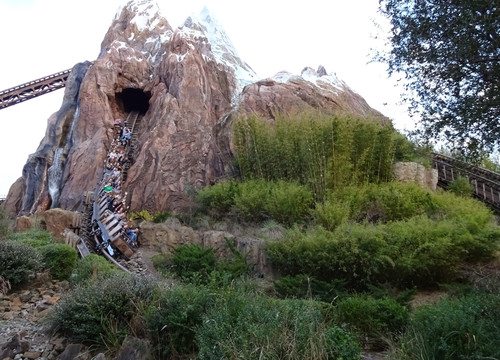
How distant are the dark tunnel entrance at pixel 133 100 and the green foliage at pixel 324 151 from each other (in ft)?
27.4

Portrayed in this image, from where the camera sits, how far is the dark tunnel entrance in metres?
18.4

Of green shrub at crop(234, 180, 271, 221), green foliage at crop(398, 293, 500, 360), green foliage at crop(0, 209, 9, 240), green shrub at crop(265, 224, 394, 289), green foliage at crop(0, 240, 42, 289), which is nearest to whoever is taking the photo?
green foliage at crop(398, 293, 500, 360)

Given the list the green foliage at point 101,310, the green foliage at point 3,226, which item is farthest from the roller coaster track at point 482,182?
the green foliage at point 3,226

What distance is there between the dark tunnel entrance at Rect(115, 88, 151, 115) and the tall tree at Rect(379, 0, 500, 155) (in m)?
14.1

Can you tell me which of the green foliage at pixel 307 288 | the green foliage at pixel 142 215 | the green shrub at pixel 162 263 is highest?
the green foliage at pixel 307 288

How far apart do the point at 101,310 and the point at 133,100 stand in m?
15.4

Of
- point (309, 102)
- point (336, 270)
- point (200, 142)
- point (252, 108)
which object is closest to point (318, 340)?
point (336, 270)

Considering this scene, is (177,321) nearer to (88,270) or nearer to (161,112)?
(88,270)

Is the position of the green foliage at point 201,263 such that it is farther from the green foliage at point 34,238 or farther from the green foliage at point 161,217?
the green foliage at point 161,217

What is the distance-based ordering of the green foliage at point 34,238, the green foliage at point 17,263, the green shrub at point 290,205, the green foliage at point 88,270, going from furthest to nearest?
the green shrub at point 290,205, the green foliage at point 34,238, the green foliage at point 17,263, the green foliage at point 88,270

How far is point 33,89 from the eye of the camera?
67.7 feet

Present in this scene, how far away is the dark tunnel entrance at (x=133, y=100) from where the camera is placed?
18.4m

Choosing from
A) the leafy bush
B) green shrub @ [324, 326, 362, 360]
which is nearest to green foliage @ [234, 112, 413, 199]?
the leafy bush

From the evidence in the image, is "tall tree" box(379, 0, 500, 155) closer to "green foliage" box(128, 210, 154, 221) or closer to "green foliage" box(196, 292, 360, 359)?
"green foliage" box(196, 292, 360, 359)
